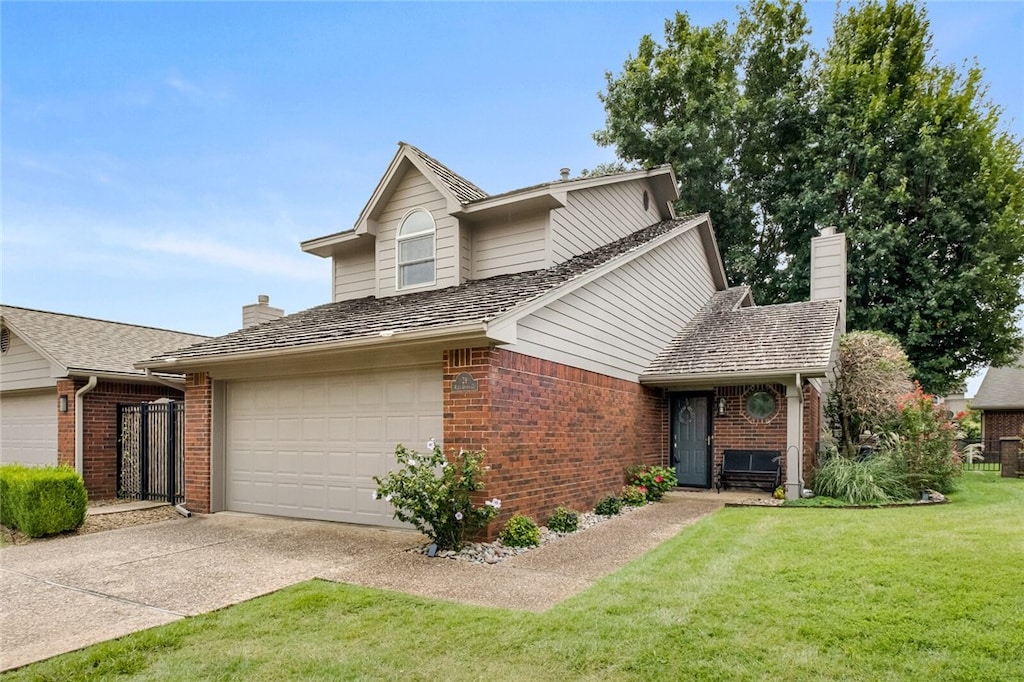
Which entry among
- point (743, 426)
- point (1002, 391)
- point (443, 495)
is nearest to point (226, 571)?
point (443, 495)

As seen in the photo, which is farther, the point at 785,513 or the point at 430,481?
the point at 785,513

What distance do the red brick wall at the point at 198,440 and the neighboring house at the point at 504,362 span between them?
0.11ft

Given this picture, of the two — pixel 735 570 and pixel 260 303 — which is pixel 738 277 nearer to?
pixel 260 303

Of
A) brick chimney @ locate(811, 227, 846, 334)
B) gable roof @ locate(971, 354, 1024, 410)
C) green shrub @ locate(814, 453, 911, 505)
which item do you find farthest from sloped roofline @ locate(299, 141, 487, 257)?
gable roof @ locate(971, 354, 1024, 410)

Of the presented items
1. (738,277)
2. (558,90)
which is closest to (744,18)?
(738,277)

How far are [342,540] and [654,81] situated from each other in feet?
76.4

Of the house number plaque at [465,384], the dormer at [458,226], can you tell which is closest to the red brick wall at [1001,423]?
the dormer at [458,226]

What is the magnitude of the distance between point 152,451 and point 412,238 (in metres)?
6.93

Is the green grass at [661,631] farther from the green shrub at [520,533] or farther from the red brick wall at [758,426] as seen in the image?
the red brick wall at [758,426]

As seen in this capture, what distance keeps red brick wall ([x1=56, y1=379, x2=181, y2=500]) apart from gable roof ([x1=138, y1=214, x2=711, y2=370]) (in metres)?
3.41

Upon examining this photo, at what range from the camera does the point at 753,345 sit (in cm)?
1267

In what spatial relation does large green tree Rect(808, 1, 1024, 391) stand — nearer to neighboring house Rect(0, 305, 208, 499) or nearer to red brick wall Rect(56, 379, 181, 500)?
neighboring house Rect(0, 305, 208, 499)

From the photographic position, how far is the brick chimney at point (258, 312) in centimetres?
1452

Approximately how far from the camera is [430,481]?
279 inches
